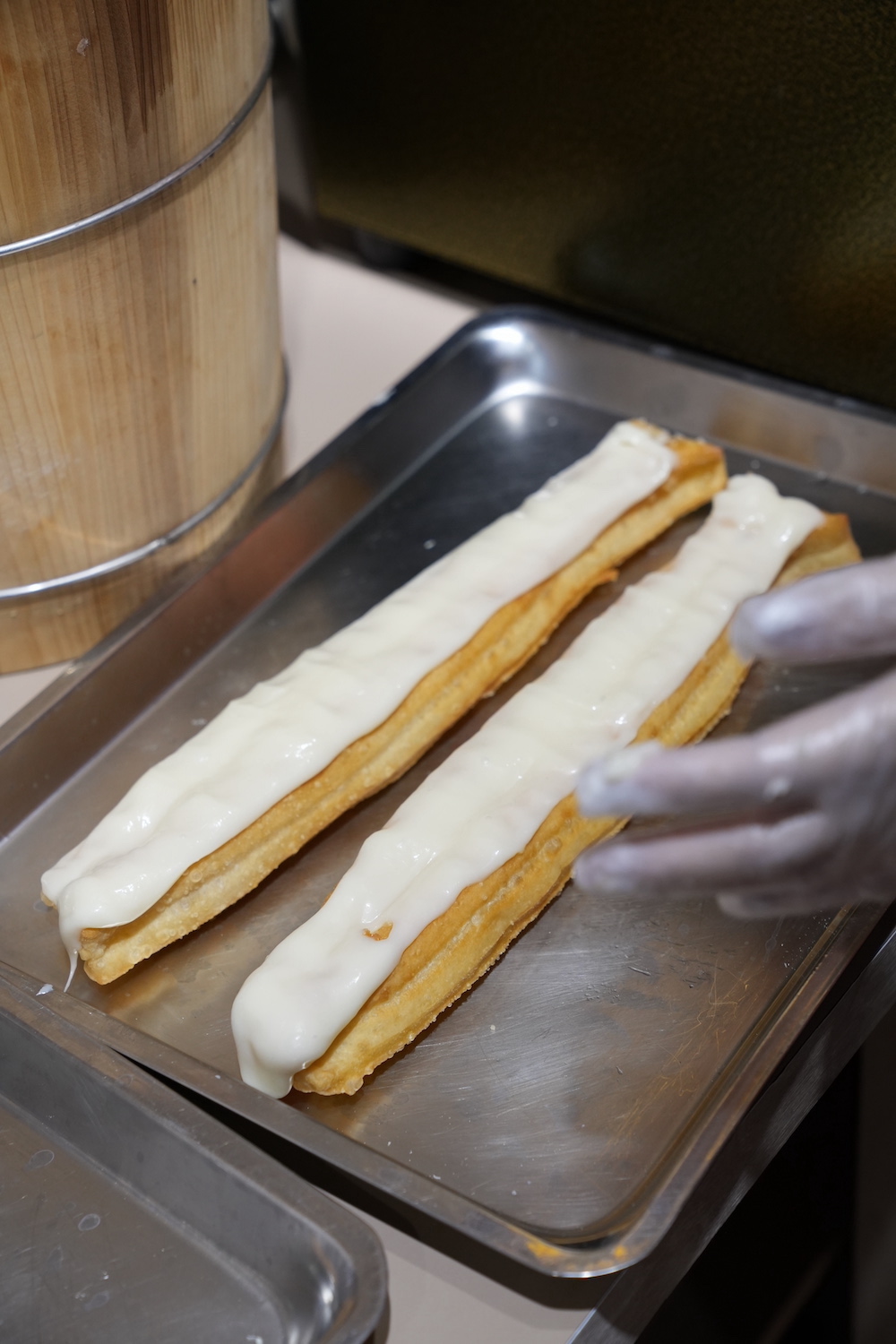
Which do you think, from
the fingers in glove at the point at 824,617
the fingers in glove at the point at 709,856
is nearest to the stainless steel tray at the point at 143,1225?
the fingers in glove at the point at 709,856

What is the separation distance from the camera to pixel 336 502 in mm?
1171

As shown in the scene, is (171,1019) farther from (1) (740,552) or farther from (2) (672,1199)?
(1) (740,552)

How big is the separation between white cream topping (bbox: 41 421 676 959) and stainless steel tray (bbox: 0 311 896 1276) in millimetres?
62

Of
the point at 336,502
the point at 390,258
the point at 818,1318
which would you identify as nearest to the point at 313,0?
the point at 390,258

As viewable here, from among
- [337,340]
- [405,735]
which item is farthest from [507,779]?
[337,340]

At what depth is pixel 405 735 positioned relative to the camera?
958 millimetres

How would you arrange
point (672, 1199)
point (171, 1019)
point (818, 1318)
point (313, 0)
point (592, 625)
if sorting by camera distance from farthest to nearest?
point (313, 0), point (818, 1318), point (592, 625), point (171, 1019), point (672, 1199)

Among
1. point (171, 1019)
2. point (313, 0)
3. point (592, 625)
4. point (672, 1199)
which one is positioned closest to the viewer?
point (672, 1199)

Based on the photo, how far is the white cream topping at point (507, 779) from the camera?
0.77 m

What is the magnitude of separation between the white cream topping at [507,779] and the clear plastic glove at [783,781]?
254 mm

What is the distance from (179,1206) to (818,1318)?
0.63 meters

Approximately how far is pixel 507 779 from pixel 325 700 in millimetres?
143

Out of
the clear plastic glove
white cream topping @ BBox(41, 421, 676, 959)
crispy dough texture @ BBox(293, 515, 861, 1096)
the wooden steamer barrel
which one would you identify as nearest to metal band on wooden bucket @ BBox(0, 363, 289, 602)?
the wooden steamer barrel

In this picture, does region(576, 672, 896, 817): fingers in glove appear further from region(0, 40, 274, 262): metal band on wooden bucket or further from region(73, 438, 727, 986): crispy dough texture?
region(0, 40, 274, 262): metal band on wooden bucket
